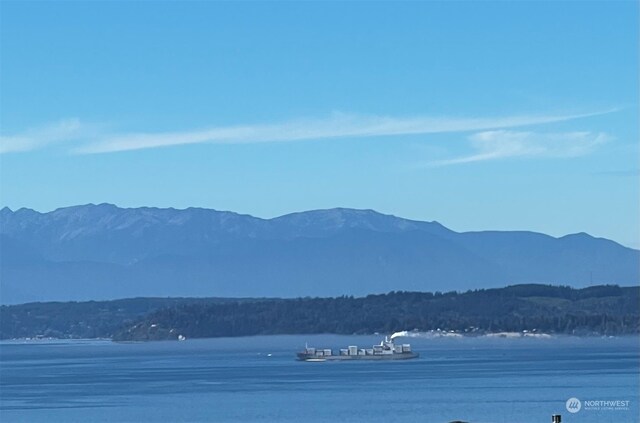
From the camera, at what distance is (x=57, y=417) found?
122312 millimetres

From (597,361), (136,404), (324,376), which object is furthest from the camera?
(597,361)

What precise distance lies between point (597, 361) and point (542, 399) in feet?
223

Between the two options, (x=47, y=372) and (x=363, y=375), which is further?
(x=47, y=372)

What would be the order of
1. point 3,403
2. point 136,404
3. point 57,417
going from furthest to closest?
point 3,403 < point 136,404 < point 57,417

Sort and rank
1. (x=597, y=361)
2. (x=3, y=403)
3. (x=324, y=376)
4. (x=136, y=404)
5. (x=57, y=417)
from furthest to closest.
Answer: (x=597, y=361) → (x=324, y=376) → (x=3, y=403) → (x=136, y=404) → (x=57, y=417)

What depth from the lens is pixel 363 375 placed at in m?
172

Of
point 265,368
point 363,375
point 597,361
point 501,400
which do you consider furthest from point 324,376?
point 501,400

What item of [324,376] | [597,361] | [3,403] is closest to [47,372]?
[324,376]

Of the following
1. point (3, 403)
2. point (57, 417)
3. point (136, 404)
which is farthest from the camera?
point (3, 403)

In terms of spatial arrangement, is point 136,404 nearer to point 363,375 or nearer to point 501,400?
point 501,400

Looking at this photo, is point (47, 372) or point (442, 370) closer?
point (442, 370)

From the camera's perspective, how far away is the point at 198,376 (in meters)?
174

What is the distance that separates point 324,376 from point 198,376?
14109 millimetres

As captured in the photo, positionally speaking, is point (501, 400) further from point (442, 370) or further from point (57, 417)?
point (442, 370)
